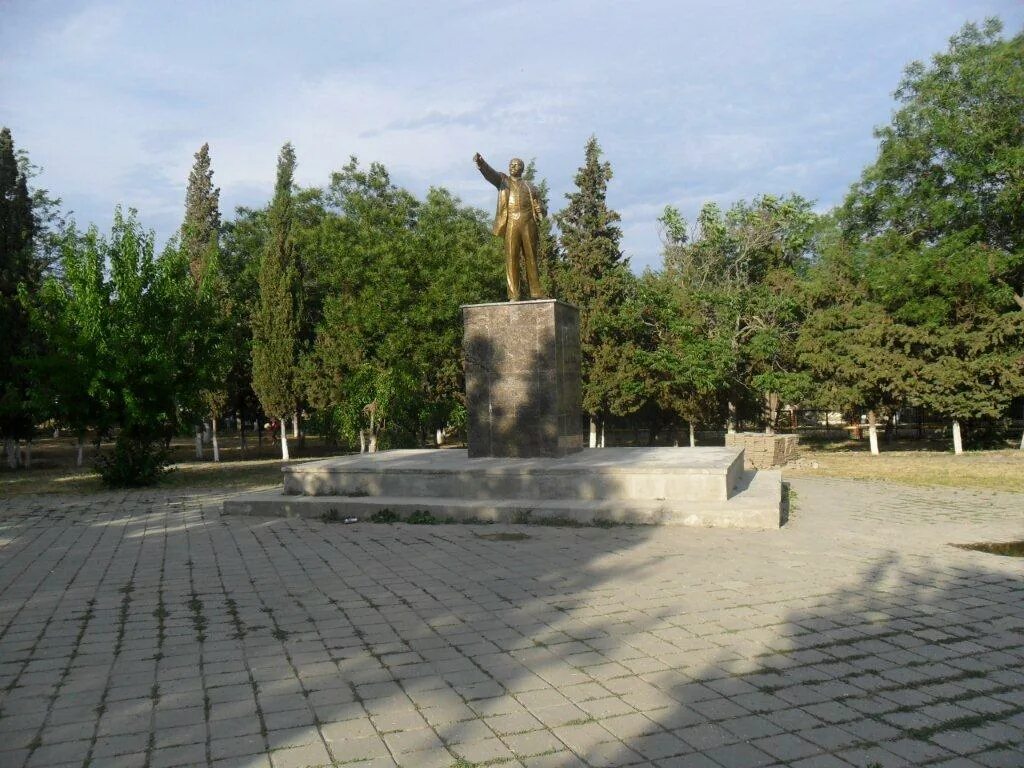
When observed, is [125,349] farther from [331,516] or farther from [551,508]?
[551,508]

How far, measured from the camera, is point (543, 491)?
977 centimetres

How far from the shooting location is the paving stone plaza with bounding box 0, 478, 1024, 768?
3227mm

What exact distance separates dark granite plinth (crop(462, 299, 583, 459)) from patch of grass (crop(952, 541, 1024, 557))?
17.1ft

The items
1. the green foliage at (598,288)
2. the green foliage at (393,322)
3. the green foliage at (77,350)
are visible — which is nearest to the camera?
the green foliage at (77,350)

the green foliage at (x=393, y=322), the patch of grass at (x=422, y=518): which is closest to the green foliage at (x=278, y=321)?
the green foliage at (x=393, y=322)

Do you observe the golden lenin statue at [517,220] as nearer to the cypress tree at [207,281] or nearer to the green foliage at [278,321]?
the cypress tree at [207,281]

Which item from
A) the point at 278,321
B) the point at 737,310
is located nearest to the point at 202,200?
the point at 278,321

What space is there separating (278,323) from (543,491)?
18.4 metres

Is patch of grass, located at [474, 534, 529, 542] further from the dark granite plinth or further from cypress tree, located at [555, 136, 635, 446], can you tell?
cypress tree, located at [555, 136, 635, 446]

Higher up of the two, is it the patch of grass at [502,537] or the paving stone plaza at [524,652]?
the patch of grass at [502,537]

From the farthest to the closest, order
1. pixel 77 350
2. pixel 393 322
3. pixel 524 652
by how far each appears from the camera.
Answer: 1. pixel 393 322
2. pixel 77 350
3. pixel 524 652

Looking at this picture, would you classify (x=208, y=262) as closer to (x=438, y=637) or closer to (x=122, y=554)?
(x=122, y=554)

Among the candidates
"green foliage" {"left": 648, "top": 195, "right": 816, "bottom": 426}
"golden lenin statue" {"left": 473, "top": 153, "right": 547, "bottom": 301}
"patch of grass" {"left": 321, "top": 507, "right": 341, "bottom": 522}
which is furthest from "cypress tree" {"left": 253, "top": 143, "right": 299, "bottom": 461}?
"patch of grass" {"left": 321, "top": 507, "right": 341, "bottom": 522}

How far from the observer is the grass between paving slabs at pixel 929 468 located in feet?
44.4
